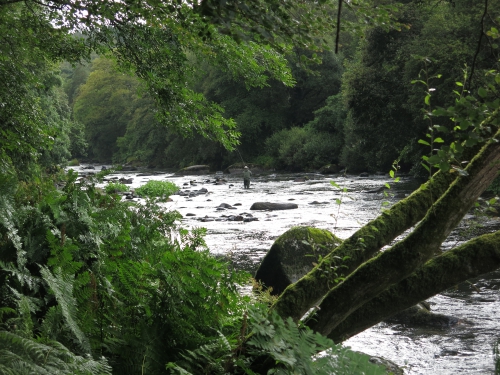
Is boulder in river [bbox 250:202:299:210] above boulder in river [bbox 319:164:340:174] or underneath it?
underneath

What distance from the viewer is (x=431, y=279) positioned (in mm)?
4113

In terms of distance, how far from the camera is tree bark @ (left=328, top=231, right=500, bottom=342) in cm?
397

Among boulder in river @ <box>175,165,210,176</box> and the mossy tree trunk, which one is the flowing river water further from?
boulder in river @ <box>175,165,210,176</box>

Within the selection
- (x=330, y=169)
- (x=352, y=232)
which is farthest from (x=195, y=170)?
(x=352, y=232)

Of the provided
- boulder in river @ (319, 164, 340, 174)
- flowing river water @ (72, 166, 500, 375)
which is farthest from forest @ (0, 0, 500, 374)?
boulder in river @ (319, 164, 340, 174)

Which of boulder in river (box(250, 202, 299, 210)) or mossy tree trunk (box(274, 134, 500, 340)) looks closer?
mossy tree trunk (box(274, 134, 500, 340))

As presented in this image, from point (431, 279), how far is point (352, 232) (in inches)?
474

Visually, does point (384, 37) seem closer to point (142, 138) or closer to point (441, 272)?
point (441, 272)

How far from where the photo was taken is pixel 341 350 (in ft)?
8.16

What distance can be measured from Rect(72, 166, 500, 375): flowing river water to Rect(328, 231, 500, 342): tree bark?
226 millimetres

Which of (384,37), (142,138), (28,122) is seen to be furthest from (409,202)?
(142,138)

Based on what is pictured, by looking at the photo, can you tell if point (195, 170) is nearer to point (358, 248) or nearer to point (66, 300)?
point (358, 248)

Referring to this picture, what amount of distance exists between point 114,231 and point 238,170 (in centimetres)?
4559

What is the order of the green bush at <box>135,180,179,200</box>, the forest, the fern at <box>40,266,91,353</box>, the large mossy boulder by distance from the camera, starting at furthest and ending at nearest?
the green bush at <box>135,180,179,200</box>, the large mossy boulder, the fern at <box>40,266,91,353</box>, the forest
